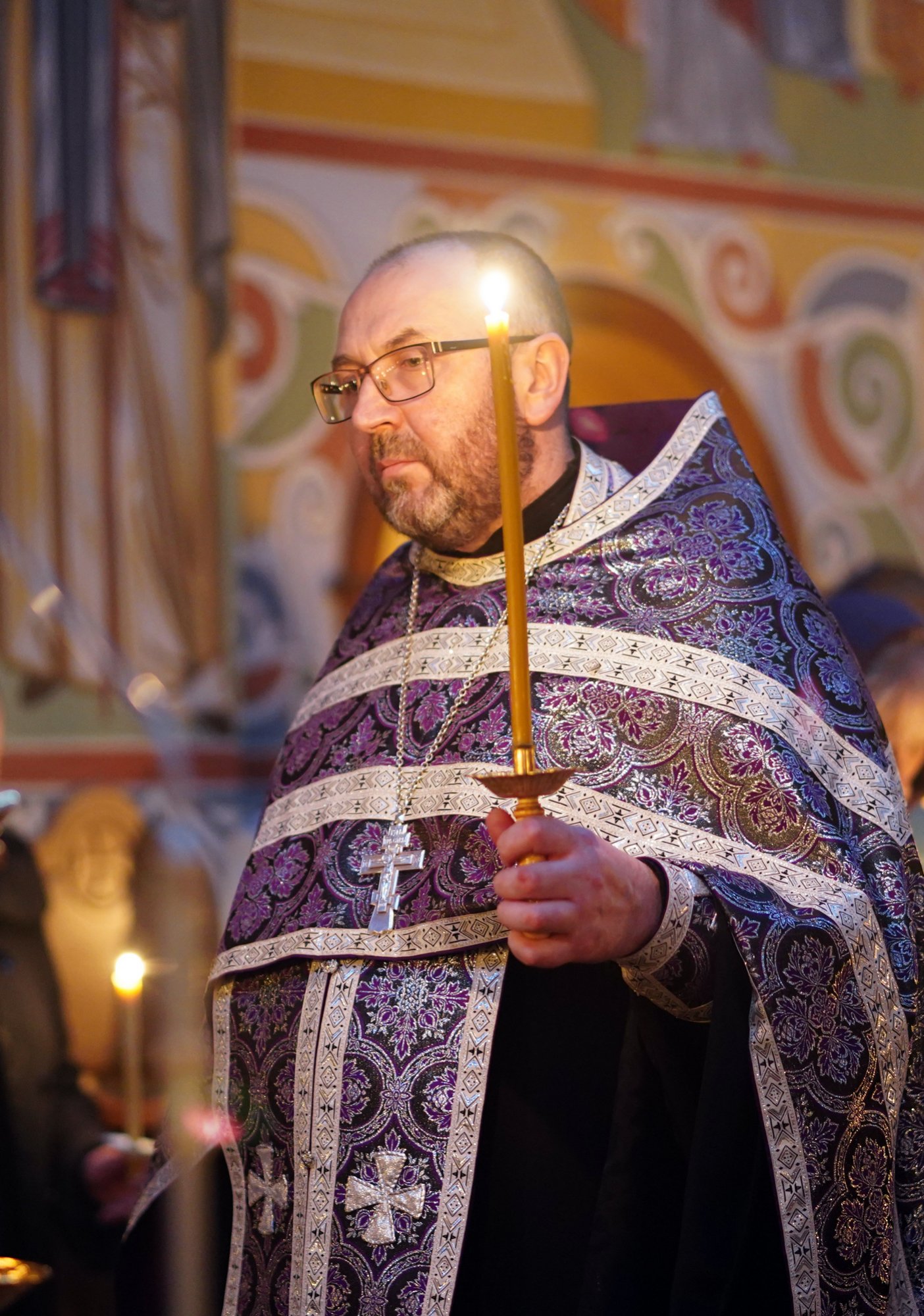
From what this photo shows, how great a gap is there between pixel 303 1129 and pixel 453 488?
978 millimetres

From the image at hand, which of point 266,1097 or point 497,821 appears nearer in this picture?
point 497,821

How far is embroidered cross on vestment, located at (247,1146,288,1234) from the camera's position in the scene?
7.41 feet

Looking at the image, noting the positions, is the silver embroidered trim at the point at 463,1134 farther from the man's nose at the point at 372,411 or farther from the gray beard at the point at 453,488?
the man's nose at the point at 372,411

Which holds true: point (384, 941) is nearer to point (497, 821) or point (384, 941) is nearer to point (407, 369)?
point (497, 821)

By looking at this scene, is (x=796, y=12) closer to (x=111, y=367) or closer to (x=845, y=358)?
(x=845, y=358)

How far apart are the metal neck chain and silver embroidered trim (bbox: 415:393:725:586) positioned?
19 mm

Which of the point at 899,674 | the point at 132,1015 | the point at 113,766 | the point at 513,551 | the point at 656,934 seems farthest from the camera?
the point at 113,766

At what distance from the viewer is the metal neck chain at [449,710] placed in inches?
91.7

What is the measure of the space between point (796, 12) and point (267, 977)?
17.0 ft

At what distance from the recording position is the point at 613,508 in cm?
244

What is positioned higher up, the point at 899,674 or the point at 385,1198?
the point at 899,674

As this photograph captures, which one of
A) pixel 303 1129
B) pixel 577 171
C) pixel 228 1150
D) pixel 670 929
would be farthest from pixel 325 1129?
pixel 577 171

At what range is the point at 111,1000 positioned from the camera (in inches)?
185

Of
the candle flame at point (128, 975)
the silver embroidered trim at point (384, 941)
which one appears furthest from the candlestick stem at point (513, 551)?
the candle flame at point (128, 975)
